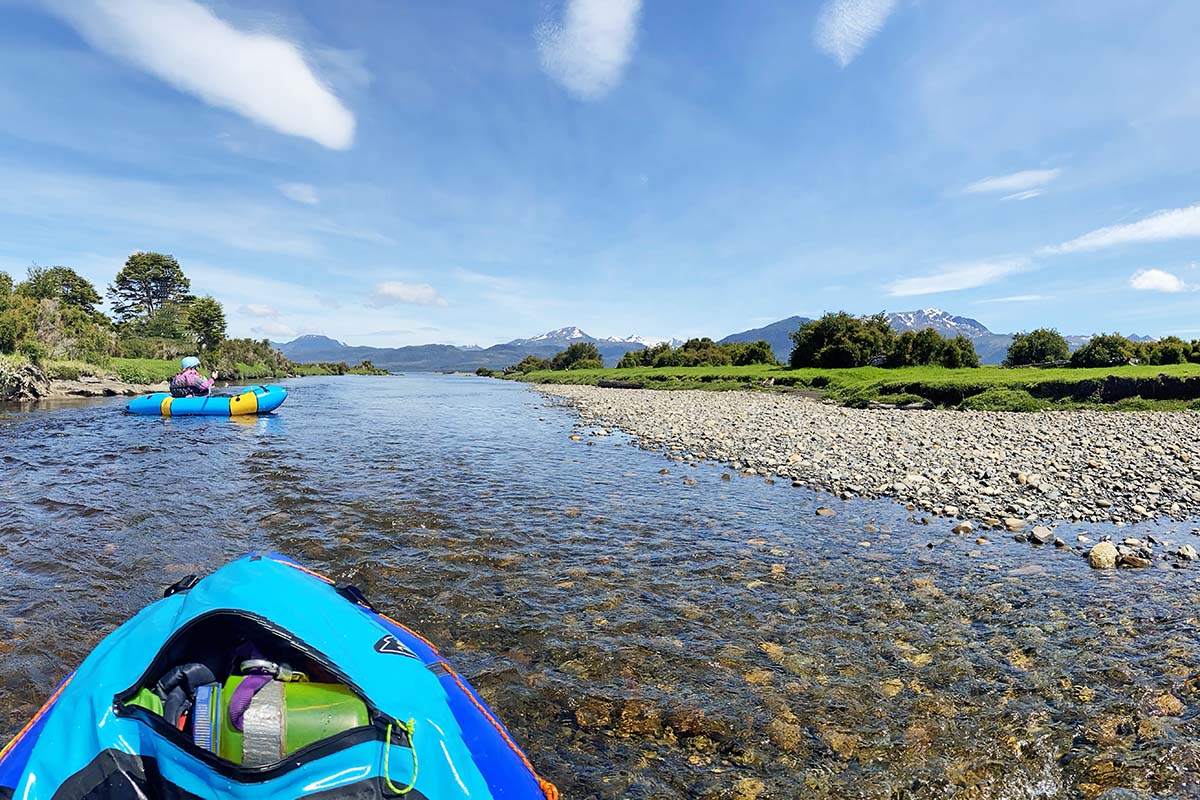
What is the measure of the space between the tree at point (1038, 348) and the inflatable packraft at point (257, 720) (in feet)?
288

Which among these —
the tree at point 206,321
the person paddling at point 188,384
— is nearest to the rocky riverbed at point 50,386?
the person paddling at point 188,384

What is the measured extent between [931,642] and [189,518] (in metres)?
13.2

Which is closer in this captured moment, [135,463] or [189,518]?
[189,518]

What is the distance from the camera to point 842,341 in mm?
69375

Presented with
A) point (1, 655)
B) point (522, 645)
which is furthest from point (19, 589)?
point (522, 645)

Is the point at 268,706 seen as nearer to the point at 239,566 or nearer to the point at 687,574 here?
the point at 239,566

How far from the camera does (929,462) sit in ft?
52.2

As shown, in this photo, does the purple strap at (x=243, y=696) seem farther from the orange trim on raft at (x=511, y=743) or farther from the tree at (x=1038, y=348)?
the tree at (x=1038, y=348)

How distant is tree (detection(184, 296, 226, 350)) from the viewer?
309 feet

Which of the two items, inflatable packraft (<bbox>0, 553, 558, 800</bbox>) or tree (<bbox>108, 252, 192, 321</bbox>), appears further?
tree (<bbox>108, 252, 192, 321</bbox>)

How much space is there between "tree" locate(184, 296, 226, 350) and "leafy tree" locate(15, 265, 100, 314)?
1320cm

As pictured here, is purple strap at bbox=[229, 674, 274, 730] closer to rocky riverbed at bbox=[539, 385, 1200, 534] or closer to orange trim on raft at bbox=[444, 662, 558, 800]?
orange trim on raft at bbox=[444, 662, 558, 800]

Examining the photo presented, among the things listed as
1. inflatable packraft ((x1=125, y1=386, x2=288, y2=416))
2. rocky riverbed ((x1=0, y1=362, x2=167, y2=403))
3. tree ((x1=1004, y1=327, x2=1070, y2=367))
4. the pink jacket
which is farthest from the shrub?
rocky riverbed ((x1=0, y1=362, x2=167, y2=403))

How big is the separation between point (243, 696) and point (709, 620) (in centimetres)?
531
